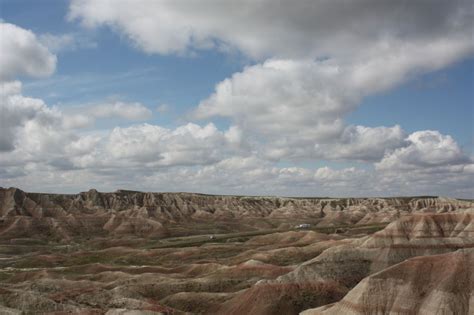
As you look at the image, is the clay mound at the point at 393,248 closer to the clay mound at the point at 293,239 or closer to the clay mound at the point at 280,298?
the clay mound at the point at 280,298

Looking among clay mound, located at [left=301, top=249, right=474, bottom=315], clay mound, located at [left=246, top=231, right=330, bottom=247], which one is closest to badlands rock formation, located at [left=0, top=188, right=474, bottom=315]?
clay mound, located at [left=301, top=249, right=474, bottom=315]

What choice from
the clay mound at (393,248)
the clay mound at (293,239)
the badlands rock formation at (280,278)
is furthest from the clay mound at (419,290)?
the clay mound at (293,239)

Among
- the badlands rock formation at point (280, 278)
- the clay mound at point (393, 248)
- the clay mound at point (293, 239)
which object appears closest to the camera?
the badlands rock formation at point (280, 278)

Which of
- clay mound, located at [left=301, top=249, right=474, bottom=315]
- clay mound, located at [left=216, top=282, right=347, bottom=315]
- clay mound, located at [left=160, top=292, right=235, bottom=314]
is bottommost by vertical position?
clay mound, located at [left=160, top=292, right=235, bottom=314]

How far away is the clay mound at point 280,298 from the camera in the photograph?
191 feet

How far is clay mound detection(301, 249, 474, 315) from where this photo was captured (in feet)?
149

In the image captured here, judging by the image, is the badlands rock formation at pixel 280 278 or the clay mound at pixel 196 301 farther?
the clay mound at pixel 196 301

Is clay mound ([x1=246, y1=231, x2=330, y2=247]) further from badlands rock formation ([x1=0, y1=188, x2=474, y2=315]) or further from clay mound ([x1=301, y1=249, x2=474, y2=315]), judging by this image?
clay mound ([x1=301, y1=249, x2=474, y2=315])

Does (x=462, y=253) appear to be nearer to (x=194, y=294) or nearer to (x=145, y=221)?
(x=194, y=294)

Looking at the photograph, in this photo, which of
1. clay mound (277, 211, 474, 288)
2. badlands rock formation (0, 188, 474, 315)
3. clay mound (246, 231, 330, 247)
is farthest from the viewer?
clay mound (246, 231, 330, 247)

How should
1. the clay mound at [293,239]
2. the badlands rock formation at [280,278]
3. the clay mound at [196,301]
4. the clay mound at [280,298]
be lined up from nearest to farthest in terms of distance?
the badlands rock formation at [280,278] → the clay mound at [280,298] → the clay mound at [196,301] → the clay mound at [293,239]

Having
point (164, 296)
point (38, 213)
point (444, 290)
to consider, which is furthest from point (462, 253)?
point (38, 213)

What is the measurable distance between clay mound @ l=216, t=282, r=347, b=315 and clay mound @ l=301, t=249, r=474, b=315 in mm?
6776

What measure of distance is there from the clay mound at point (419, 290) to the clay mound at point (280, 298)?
6776mm
